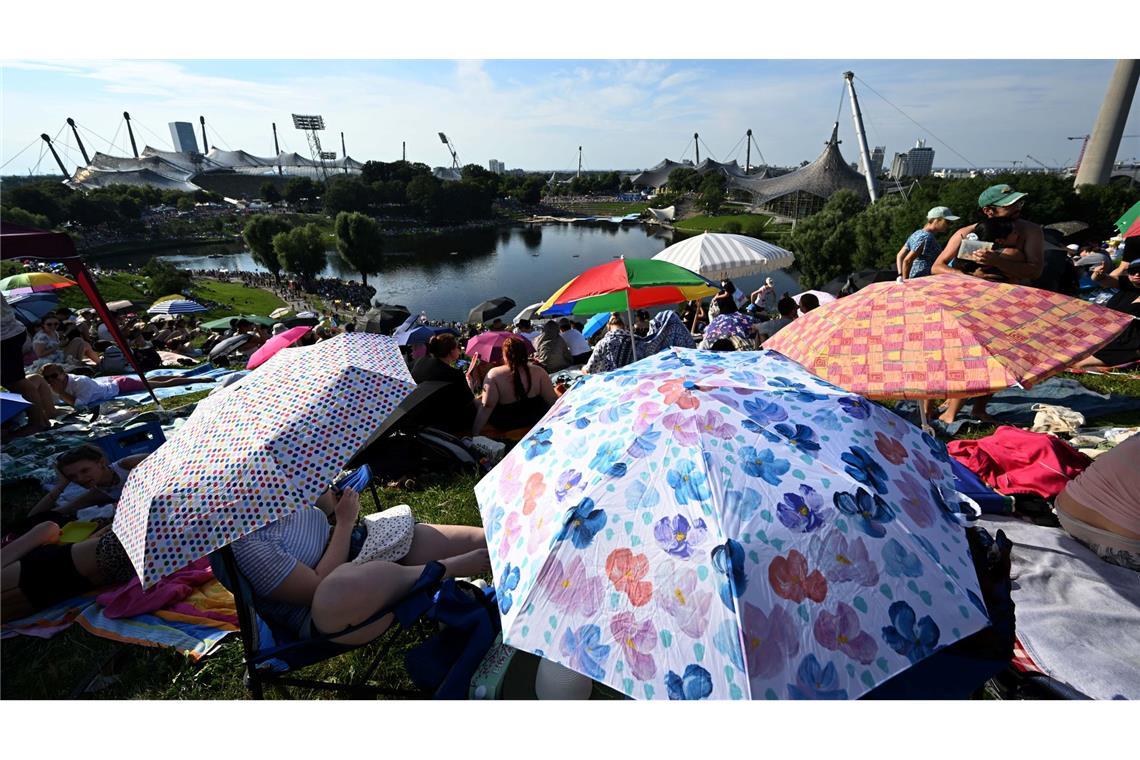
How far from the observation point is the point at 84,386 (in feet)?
23.7

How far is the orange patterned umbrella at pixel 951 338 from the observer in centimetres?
255

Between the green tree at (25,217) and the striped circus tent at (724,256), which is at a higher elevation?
the green tree at (25,217)

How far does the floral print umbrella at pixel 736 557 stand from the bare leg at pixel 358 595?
716 millimetres

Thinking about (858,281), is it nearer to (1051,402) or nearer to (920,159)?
(1051,402)

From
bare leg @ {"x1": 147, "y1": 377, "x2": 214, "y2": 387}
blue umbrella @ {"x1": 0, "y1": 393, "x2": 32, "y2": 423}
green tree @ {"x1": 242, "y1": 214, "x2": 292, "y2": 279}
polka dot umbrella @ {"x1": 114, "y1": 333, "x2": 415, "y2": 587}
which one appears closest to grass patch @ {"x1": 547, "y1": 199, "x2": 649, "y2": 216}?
green tree @ {"x1": 242, "y1": 214, "x2": 292, "y2": 279}

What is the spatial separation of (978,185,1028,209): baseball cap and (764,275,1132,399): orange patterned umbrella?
193cm

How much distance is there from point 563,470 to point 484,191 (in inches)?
3638

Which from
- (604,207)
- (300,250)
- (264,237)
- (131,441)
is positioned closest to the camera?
(131,441)

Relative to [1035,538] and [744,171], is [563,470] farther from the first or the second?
[744,171]

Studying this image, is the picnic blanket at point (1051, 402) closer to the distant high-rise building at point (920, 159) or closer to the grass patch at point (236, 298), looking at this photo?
the grass patch at point (236, 298)

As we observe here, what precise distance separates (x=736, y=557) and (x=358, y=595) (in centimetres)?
164

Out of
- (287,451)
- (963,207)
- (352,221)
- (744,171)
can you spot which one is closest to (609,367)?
(287,451)

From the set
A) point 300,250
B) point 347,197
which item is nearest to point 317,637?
point 300,250

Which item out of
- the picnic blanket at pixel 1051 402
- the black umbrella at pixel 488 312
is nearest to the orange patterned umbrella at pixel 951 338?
the picnic blanket at pixel 1051 402
